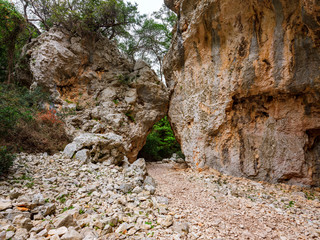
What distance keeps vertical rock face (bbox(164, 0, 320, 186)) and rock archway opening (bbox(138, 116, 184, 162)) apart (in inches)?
239

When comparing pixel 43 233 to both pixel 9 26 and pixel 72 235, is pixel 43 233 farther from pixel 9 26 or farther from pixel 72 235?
pixel 9 26

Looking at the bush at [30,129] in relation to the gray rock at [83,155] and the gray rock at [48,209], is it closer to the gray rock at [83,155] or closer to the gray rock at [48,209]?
the gray rock at [83,155]

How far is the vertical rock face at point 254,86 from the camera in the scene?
19.4 feet

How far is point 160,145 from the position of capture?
16781 mm

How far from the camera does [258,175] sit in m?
7.04

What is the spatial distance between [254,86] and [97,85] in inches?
397

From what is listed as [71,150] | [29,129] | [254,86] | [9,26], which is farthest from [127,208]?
[9,26]

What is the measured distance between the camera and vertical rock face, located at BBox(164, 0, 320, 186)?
232 inches

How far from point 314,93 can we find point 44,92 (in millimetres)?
14028

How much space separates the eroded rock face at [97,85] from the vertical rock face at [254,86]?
3838 millimetres

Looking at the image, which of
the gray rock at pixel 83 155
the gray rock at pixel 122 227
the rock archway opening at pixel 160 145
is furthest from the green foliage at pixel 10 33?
the gray rock at pixel 122 227

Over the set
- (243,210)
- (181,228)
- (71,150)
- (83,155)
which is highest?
(71,150)

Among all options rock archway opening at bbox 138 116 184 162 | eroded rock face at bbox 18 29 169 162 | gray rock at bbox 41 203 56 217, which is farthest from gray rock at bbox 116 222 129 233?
rock archway opening at bbox 138 116 184 162

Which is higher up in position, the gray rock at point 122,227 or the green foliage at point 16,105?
the green foliage at point 16,105
